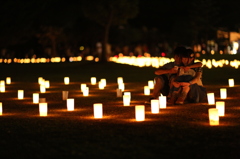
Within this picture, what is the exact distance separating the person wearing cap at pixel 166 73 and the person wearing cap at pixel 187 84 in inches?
5.0

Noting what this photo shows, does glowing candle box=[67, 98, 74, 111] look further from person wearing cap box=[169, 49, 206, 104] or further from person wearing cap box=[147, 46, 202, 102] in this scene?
person wearing cap box=[169, 49, 206, 104]

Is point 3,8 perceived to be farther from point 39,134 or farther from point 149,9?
point 39,134

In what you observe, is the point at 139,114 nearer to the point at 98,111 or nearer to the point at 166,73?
the point at 98,111

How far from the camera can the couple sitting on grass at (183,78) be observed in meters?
15.7

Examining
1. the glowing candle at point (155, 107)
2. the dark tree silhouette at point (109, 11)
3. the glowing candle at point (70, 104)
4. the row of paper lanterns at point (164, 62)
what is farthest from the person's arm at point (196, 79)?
the dark tree silhouette at point (109, 11)

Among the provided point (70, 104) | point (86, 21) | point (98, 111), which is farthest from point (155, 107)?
point (86, 21)

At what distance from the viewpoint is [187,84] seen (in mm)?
15500

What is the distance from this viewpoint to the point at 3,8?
54438 millimetres

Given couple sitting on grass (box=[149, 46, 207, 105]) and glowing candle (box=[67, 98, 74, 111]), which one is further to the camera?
couple sitting on grass (box=[149, 46, 207, 105])

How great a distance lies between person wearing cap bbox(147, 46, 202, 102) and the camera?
625 inches

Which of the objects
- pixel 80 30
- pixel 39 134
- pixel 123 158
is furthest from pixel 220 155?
pixel 80 30

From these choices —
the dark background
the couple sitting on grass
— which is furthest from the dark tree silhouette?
the couple sitting on grass

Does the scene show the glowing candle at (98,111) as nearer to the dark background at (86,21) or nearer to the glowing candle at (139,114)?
the glowing candle at (139,114)

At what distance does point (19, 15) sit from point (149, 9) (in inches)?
796
